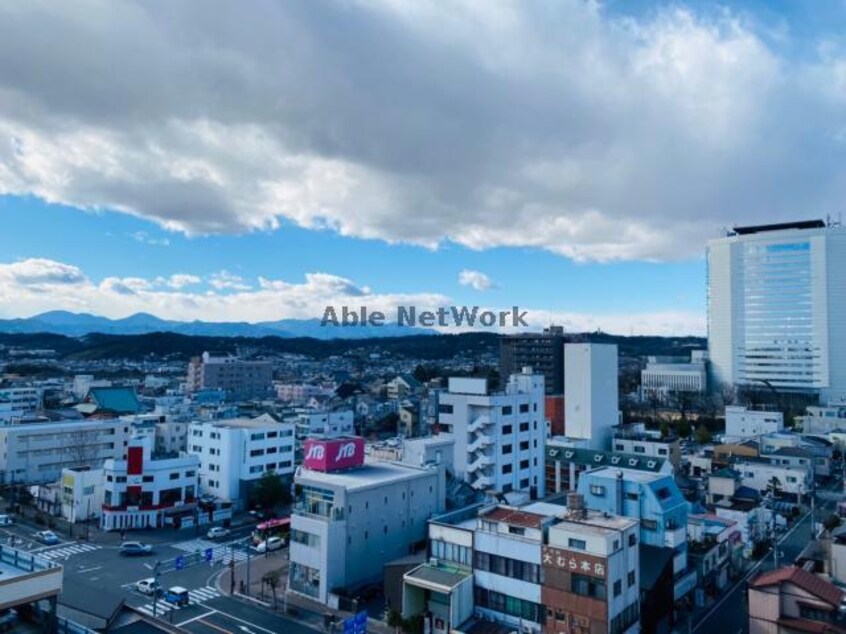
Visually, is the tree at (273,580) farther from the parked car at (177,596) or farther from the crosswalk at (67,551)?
the crosswalk at (67,551)

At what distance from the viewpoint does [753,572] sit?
1140 inches

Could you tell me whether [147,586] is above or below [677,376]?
below

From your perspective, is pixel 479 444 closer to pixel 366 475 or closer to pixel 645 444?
pixel 366 475

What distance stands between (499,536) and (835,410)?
208 ft

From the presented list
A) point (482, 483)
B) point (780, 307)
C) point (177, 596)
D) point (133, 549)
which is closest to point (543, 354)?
point (780, 307)

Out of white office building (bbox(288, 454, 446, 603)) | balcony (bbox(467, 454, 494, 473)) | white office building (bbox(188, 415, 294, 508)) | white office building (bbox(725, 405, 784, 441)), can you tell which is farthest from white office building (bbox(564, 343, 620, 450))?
white office building (bbox(288, 454, 446, 603))

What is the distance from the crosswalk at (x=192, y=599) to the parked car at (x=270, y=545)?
5.30 metres

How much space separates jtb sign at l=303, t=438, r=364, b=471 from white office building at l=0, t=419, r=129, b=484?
22111 millimetres

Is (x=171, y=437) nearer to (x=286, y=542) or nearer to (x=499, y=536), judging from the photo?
(x=286, y=542)

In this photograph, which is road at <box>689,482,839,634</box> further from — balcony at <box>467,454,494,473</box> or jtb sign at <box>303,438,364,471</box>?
jtb sign at <box>303,438,364,471</box>

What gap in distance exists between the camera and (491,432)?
38562 mm

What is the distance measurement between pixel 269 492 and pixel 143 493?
7436 mm

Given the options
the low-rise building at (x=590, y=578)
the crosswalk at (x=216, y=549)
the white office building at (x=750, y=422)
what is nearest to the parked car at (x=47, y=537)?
the crosswalk at (x=216, y=549)

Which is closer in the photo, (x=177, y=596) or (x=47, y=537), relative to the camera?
(x=177, y=596)
